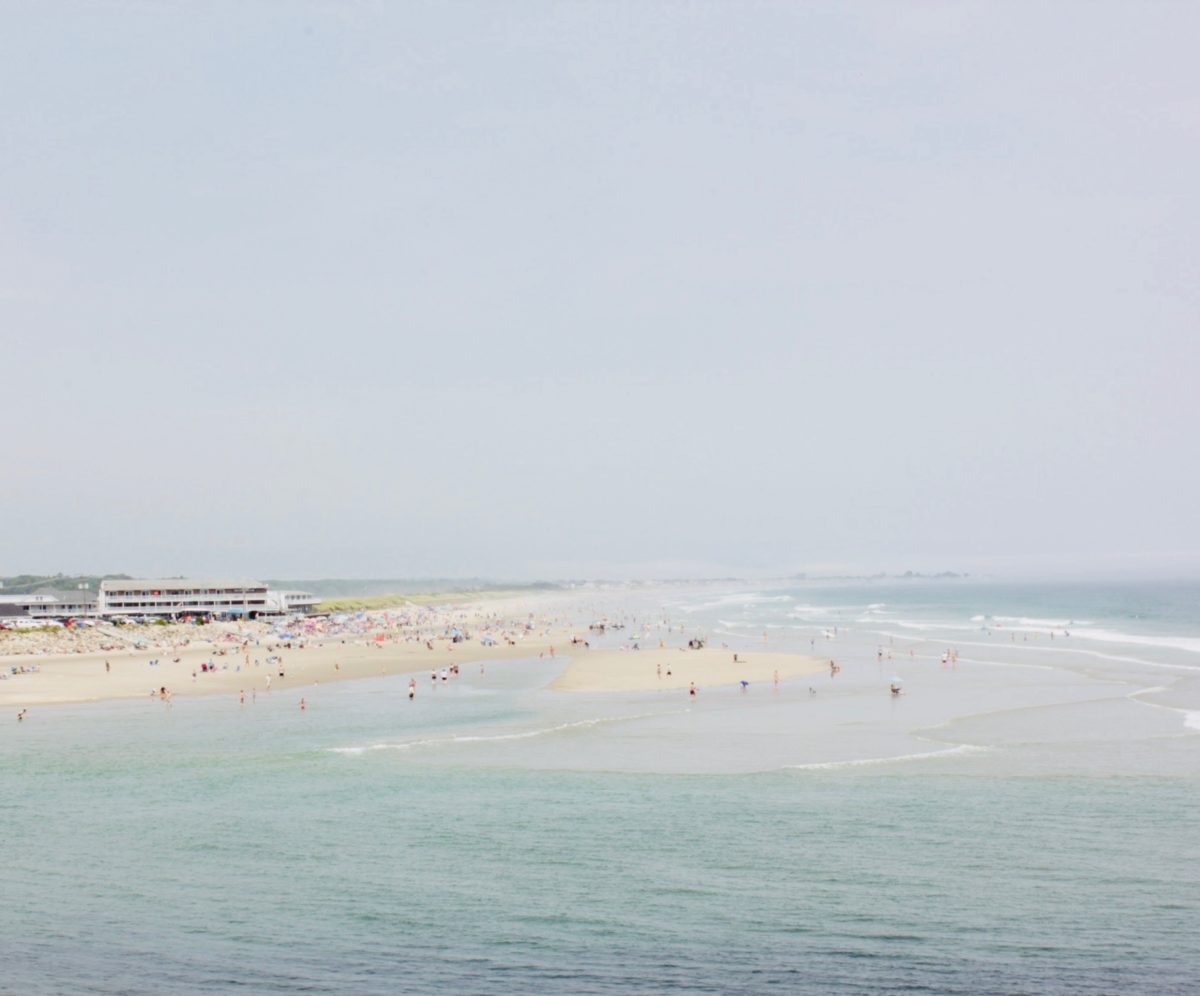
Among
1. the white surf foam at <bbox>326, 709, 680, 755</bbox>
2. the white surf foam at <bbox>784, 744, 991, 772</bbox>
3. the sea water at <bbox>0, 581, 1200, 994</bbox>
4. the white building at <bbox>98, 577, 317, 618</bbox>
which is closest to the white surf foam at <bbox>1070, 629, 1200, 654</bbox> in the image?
the sea water at <bbox>0, 581, 1200, 994</bbox>

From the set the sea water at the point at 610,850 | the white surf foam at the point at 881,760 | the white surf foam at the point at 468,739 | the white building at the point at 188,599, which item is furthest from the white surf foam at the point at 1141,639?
the white building at the point at 188,599

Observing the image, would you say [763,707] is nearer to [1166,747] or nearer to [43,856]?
[1166,747]

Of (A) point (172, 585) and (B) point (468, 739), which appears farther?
(A) point (172, 585)

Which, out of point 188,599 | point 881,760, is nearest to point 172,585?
point 188,599

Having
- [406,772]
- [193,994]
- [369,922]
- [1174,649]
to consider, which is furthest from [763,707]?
[1174,649]

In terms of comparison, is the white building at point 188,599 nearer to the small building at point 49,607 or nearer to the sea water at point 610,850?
the small building at point 49,607

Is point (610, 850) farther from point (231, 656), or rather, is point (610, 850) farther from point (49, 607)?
point (49, 607)

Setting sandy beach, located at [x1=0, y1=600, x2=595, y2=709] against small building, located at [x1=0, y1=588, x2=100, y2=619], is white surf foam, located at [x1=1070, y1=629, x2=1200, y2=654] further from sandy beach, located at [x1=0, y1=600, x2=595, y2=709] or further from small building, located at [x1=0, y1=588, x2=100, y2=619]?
small building, located at [x1=0, y1=588, x2=100, y2=619]
